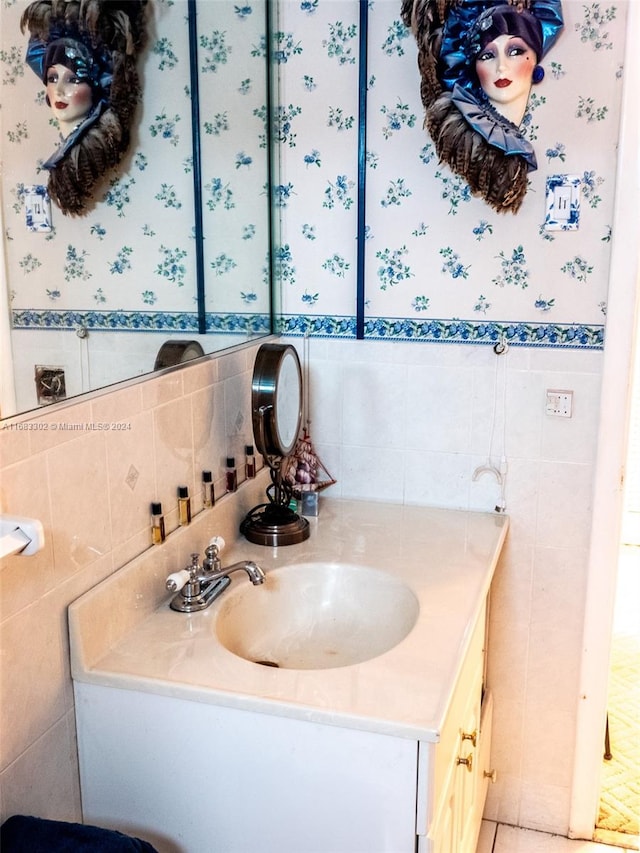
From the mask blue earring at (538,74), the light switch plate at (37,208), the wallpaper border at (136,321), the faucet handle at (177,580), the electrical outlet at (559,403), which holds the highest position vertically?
the mask blue earring at (538,74)

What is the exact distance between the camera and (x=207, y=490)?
171 centimetres

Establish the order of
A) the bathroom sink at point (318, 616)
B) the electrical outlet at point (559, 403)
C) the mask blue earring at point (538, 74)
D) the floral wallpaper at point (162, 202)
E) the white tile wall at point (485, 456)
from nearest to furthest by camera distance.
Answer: the floral wallpaper at point (162, 202) → the bathroom sink at point (318, 616) → the white tile wall at point (485, 456) → the mask blue earring at point (538, 74) → the electrical outlet at point (559, 403)

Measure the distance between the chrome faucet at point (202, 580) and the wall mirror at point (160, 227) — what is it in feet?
1.24

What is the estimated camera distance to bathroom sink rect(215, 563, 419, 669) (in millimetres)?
1555

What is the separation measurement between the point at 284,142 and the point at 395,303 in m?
0.51

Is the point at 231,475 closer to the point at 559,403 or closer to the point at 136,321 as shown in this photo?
the point at 136,321

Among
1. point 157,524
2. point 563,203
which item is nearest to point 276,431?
point 157,524

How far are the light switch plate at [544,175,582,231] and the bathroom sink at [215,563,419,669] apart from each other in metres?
0.92

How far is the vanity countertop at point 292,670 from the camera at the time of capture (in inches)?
45.4

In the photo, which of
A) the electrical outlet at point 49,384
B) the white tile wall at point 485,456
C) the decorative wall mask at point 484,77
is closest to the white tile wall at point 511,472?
the white tile wall at point 485,456

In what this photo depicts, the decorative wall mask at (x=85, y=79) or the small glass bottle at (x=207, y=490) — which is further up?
the decorative wall mask at (x=85, y=79)

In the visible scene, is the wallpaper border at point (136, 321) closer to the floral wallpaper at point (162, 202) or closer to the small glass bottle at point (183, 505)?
the floral wallpaper at point (162, 202)

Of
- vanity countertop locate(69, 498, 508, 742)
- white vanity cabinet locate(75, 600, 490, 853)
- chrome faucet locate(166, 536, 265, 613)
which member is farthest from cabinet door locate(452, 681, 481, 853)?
chrome faucet locate(166, 536, 265, 613)

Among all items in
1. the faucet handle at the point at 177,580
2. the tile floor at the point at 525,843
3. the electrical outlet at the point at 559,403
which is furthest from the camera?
the tile floor at the point at 525,843
